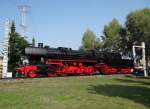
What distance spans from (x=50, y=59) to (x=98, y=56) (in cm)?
795

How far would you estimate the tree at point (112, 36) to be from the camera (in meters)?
72.9

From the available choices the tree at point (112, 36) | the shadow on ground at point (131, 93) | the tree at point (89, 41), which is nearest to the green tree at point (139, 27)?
the tree at point (112, 36)

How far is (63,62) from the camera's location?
32.0m

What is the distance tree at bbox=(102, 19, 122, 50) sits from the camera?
7288 cm

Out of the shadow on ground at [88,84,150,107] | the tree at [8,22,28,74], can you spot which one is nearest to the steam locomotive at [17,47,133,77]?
the shadow on ground at [88,84,150,107]

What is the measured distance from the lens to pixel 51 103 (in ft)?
42.7

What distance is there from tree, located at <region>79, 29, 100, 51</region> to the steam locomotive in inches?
1882

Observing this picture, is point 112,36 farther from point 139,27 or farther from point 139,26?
point 139,27

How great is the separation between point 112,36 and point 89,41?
1507 cm

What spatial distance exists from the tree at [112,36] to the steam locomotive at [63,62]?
35059 millimetres

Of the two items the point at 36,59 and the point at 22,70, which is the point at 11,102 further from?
the point at 36,59

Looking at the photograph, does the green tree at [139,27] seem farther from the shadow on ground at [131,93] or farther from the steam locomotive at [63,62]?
the shadow on ground at [131,93]

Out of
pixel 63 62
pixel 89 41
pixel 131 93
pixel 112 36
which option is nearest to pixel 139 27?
pixel 112 36

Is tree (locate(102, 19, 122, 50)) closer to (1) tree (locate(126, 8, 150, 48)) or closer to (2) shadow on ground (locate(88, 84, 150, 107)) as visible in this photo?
(1) tree (locate(126, 8, 150, 48))
